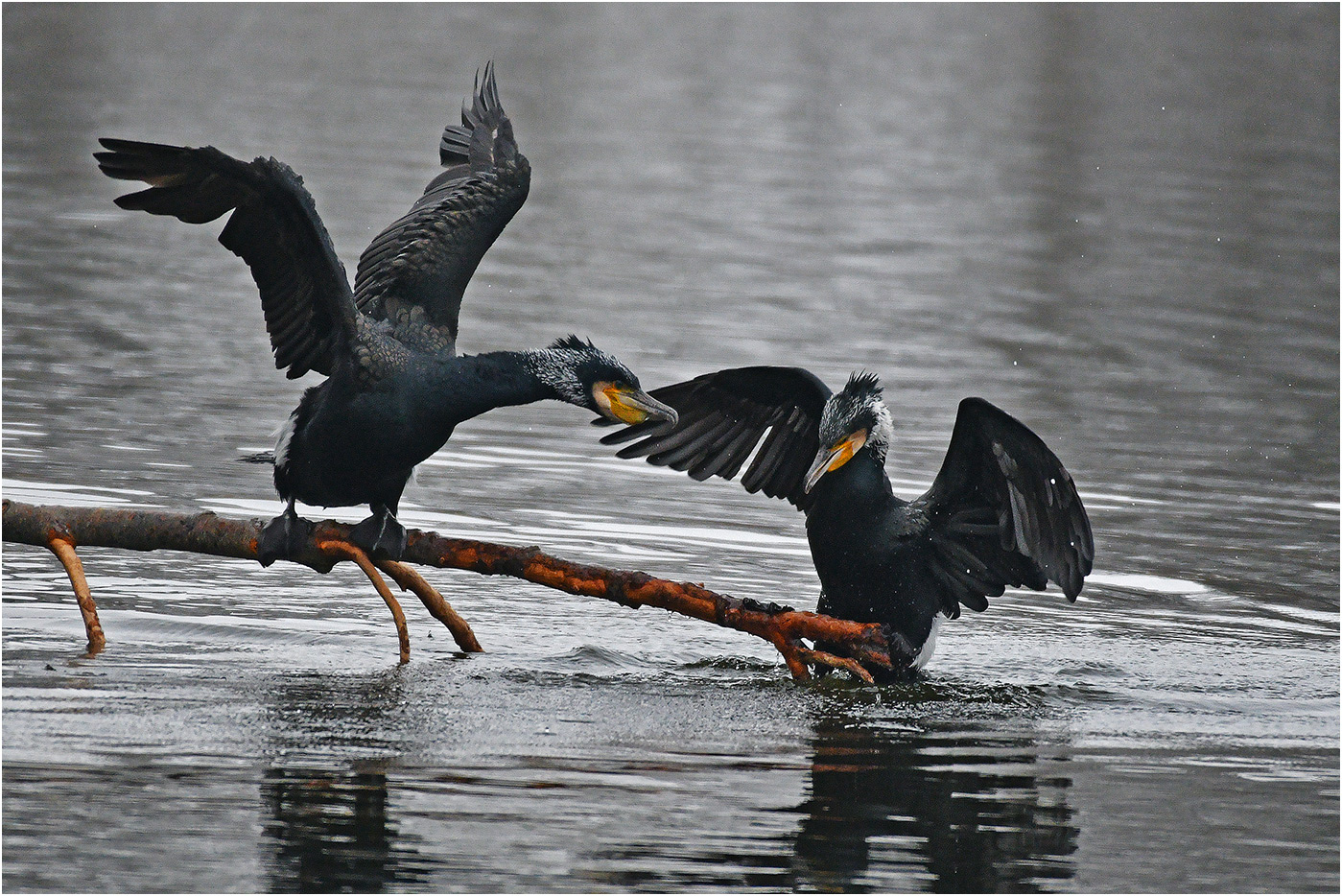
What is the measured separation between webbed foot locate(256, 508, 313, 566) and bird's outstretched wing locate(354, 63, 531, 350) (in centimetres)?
80

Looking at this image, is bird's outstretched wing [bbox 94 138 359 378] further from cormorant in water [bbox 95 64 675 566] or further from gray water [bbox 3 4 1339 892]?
gray water [bbox 3 4 1339 892]

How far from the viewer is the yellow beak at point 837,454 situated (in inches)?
280

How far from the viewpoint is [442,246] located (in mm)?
7543

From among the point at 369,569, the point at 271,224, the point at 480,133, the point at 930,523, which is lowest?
the point at 369,569

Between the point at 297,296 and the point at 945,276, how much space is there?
1104 centimetres

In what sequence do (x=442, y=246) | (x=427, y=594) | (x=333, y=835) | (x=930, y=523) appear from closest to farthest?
1. (x=333, y=835)
2. (x=427, y=594)
3. (x=930, y=523)
4. (x=442, y=246)

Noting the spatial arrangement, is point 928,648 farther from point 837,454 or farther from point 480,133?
point 480,133

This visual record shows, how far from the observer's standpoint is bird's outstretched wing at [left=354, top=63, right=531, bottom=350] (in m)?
7.32

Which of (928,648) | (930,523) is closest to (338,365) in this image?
(930,523)

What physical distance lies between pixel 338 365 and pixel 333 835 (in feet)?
6.63

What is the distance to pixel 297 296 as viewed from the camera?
6.80 meters

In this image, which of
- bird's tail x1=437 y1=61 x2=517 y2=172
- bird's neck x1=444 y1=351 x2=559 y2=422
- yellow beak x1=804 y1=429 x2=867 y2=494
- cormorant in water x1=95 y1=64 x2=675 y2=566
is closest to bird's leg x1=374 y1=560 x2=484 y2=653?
cormorant in water x1=95 y1=64 x2=675 y2=566

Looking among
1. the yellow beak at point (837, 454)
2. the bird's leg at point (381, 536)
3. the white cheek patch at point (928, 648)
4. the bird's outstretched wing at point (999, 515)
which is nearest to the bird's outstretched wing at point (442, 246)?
the bird's leg at point (381, 536)

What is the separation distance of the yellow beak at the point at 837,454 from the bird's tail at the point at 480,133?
2.23m
